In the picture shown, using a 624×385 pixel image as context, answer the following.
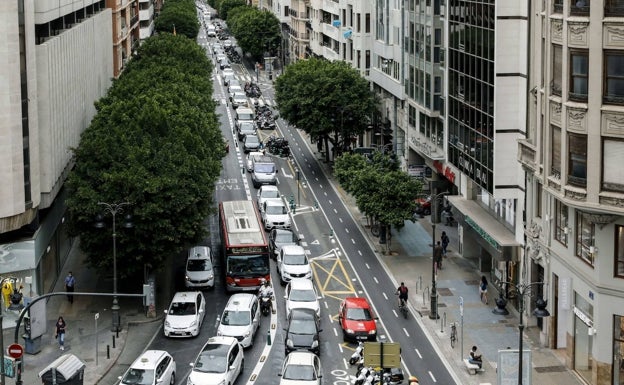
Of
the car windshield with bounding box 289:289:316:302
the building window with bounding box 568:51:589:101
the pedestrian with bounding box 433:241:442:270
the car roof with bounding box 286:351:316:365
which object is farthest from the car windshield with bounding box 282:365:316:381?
the pedestrian with bounding box 433:241:442:270

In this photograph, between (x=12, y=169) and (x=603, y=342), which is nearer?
(x=603, y=342)

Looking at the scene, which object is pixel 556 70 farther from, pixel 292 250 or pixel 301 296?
pixel 292 250

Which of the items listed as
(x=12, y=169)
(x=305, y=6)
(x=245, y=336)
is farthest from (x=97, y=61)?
(x=305, y=6)

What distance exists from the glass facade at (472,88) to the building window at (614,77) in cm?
1414

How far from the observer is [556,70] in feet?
176

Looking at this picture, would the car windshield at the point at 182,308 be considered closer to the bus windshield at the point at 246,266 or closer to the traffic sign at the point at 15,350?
the bus windshield at the point at 246,266

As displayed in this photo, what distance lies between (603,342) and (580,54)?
13.9m

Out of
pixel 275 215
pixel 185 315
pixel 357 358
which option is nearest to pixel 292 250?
pixel 275 215

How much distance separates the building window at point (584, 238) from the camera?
51.7m

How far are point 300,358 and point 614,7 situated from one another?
22.2m

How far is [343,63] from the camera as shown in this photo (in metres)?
111

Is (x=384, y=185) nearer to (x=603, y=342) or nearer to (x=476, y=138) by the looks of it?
(x=476, y=138)

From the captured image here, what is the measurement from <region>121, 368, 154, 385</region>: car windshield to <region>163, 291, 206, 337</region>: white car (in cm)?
998

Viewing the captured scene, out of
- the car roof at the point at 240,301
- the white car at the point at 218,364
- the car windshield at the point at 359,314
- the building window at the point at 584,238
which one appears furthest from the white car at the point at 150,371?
the building window at the point at 584,238
